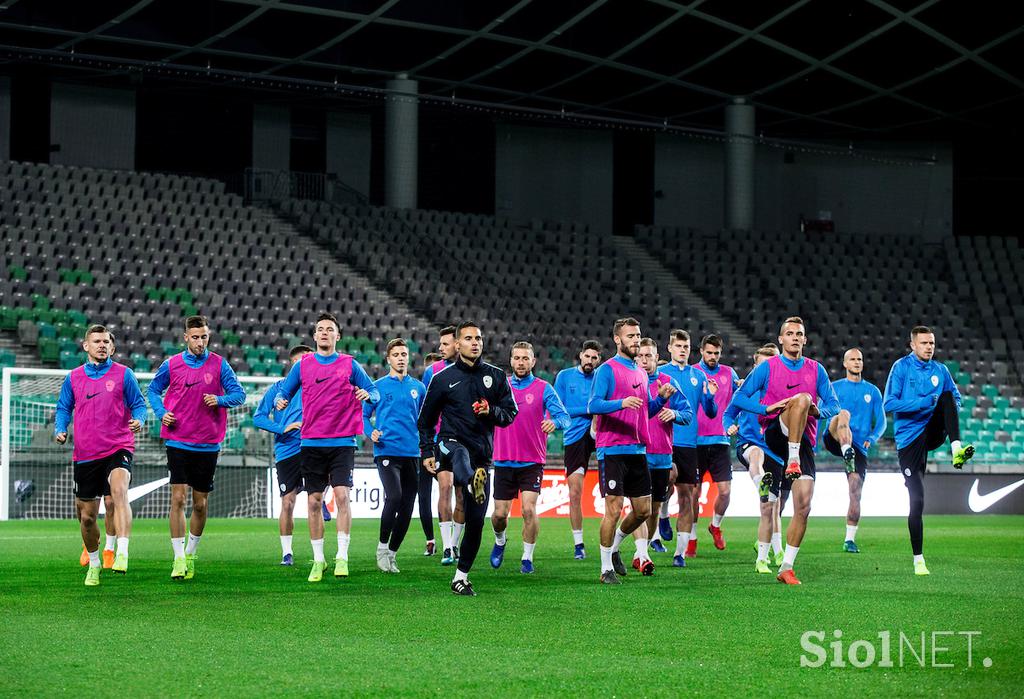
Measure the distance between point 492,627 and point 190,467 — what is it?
171 inches

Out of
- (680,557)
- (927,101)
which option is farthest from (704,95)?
(680,557)

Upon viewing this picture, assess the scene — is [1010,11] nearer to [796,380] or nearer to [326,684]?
[796,380]

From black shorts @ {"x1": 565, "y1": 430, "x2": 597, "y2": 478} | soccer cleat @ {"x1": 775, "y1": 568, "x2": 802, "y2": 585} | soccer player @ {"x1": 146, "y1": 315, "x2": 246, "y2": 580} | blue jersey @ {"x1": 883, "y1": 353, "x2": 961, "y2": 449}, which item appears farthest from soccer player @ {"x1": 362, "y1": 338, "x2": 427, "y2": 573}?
blue jersey @ {"x1": 883, "y1": 353, "x2": 961, "y2": 449}

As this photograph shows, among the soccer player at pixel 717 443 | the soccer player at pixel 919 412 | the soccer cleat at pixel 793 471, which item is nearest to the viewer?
the soccer cleat at pixel 793 471

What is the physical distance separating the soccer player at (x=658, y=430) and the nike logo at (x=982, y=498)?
15145mm

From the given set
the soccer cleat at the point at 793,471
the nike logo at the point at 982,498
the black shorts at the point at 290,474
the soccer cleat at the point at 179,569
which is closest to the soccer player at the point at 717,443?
the soccer cleat at the point at 793,471

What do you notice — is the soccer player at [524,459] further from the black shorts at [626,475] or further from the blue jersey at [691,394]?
the blue jersey at [691,394]

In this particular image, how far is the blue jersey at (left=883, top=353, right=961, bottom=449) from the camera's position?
12.9 meters

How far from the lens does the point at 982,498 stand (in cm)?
2723

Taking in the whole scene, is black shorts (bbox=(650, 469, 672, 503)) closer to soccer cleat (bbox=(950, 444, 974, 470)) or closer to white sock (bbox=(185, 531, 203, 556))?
soccer cleat (bbox=(950, 444, 974, 470))

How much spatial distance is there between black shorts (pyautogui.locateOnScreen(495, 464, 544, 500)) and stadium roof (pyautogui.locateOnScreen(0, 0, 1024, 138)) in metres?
20.2

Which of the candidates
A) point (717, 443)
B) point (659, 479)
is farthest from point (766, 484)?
point (717, 443)

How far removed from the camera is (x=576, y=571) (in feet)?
43.3

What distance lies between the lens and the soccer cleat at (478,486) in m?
10.4
